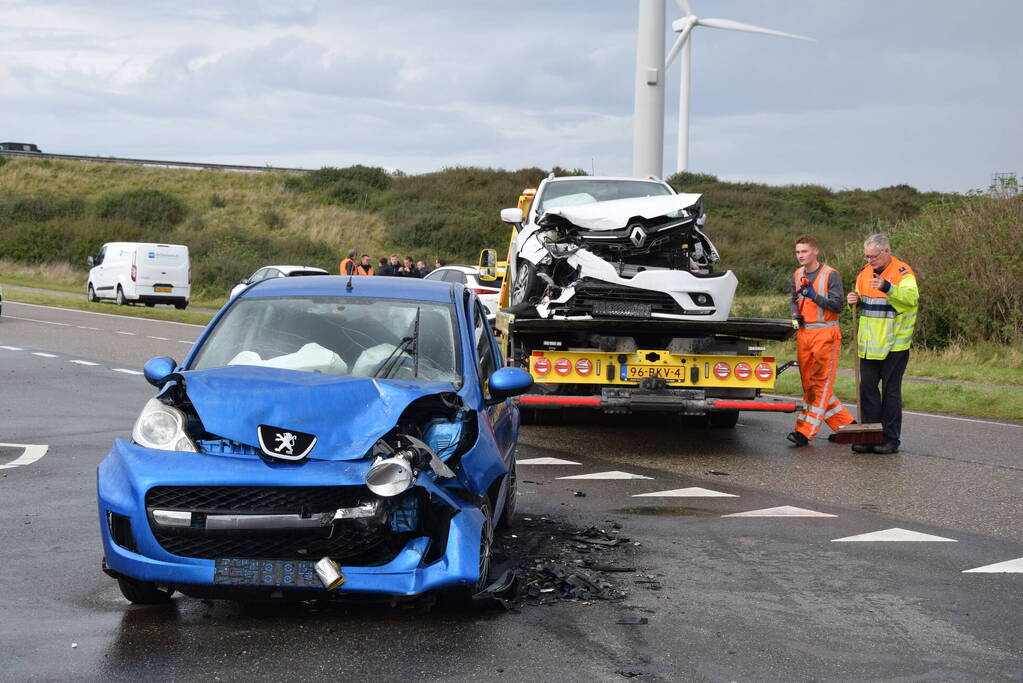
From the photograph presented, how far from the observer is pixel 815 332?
A: 12.2 metres

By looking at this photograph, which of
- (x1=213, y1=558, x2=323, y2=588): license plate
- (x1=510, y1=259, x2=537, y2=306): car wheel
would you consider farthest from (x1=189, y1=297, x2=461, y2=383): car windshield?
(x1=510, y1=259, x2=537, y2=306): car wheel

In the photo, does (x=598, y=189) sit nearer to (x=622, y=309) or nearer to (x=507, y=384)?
(x=622, y=309)

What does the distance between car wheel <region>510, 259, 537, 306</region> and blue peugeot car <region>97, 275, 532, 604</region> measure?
6.81m

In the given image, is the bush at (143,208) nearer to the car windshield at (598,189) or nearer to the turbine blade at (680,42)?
the turbine blade at (680,42)

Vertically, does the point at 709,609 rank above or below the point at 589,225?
below

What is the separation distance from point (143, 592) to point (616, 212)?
7466 millimetres

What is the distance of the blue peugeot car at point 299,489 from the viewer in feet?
17.1

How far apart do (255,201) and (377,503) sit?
74814mm

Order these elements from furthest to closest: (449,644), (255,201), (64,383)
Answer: (255,201), (64,383), (449,644)

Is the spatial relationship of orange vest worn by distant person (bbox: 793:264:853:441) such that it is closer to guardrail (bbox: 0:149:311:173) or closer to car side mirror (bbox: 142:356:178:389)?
car side mirror (bbox: 142:356:178:389)

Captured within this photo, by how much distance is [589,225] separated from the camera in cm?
1230

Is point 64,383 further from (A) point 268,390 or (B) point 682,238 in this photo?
(A) point 268,390

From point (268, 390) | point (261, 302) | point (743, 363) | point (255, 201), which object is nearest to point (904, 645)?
point (268, 390)

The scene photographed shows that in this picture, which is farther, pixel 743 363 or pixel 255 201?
pixel 255 201
